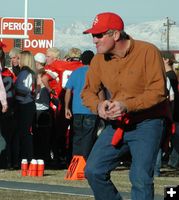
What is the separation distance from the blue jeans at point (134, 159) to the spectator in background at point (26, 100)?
644cm

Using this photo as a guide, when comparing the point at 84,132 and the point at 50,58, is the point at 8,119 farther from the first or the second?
the point at 50,58

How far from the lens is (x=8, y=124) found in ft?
49.8

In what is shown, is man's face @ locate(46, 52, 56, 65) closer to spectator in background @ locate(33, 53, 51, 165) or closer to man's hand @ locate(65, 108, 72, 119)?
spectator in background @ locate(33, 53, 51, 165)

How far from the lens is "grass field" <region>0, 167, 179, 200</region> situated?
1126cm

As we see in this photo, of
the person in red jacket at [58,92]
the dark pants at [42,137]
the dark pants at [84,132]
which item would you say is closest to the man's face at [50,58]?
the person in red jacket at [58,92]

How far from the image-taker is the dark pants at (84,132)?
14.6m

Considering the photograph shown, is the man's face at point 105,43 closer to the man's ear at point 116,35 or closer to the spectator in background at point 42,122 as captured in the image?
the man's ear at point 116,35

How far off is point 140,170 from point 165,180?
5.64 meters

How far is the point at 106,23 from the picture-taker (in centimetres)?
862

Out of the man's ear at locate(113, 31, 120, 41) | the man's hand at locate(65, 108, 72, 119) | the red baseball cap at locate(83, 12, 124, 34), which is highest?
the red baseball cap at locate(83, 12, 124, 34)

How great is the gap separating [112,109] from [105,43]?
0.62 meters

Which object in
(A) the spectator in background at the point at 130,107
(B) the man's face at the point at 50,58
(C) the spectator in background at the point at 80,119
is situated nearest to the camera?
(A) the spectator in background at the point at 130,107

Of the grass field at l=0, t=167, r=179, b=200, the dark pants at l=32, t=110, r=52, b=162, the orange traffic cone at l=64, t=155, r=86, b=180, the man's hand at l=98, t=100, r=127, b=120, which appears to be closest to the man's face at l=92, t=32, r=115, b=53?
the man's hand at l=98, t=100, r=127, b=120

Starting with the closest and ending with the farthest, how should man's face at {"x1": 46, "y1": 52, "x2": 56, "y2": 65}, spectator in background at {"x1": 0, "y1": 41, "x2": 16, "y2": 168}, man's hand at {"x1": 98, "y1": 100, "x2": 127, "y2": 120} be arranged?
man's hand at {"x1": 98, "y1": 100, "x2": 127, "y2": 120} → spectator in background at {"x1": 0, "y1": 41, "x2": 16, "y2": 168} → man's face at {"x1": 46, "y1": 52, "x2": 56, "y2": 65}
